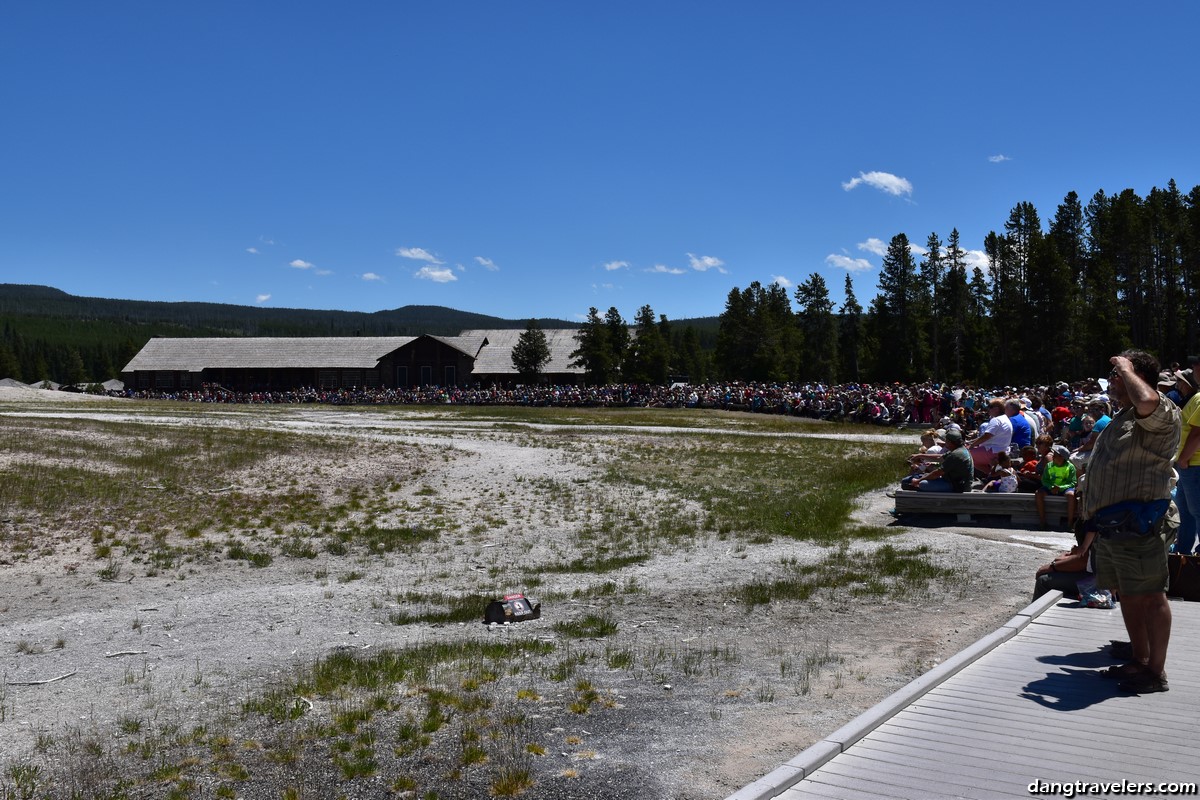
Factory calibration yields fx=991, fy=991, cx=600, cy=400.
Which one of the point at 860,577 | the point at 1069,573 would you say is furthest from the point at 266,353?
the point at 1069,573

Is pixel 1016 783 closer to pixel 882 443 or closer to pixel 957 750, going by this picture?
pixel 957 750

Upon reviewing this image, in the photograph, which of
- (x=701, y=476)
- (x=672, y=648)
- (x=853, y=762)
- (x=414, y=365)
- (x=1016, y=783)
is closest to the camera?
(x=1016, y=783)

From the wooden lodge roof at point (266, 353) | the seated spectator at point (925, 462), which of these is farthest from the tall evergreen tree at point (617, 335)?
the seated spectator at point (925, 462)

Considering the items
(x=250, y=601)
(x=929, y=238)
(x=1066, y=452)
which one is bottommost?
(x=250, y=601)

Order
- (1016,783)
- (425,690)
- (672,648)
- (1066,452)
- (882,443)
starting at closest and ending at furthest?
(1016,783) < (425,690) < (672,648) < (1066,452) < (882,443)

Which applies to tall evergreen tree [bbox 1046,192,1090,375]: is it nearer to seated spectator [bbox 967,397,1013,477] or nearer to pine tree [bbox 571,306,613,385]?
pine tree [bbox 571,306,613,385]

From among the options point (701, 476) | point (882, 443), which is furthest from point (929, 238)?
point (701, 476)

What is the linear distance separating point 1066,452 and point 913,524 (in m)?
2.44

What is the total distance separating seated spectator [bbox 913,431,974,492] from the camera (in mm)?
14617

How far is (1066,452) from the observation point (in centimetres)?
1369

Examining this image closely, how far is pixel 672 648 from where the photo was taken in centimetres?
860

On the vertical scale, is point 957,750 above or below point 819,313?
below

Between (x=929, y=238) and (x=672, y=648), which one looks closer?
(x=672, y=648)

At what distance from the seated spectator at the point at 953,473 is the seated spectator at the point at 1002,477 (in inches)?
12.3
